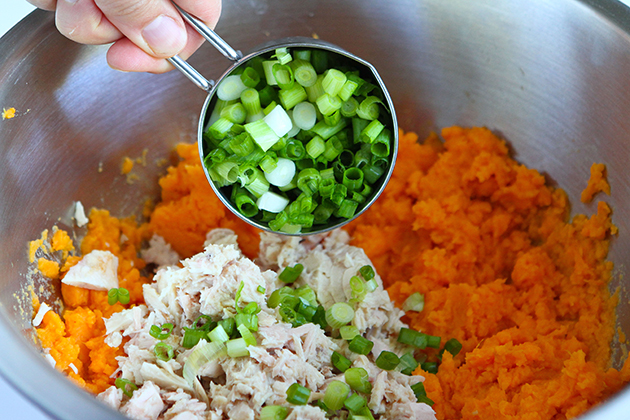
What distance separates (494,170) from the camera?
2438 mm

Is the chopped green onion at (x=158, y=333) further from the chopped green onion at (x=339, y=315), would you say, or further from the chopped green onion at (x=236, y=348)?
the chopped green onion at (x=339, y=315)

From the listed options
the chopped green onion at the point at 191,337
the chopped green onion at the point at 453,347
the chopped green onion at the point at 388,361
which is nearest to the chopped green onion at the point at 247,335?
the chopped green onion at the point at 191,337

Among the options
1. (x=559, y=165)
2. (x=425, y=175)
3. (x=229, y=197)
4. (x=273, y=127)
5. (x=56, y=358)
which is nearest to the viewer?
(x=56, y=358)

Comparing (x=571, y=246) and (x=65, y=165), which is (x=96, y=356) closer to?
(x=65, y=165)

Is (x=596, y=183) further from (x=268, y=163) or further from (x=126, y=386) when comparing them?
(x=126, y=386)

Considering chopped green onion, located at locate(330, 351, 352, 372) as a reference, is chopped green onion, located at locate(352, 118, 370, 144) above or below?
above

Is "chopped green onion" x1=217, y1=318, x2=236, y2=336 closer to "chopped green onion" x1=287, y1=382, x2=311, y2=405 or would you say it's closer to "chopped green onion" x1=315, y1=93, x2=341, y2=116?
"chopped green onion" x1=287, y1=382, x2=311, y2=405

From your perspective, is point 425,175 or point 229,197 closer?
point 229,197

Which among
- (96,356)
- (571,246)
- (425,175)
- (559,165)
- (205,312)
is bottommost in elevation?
(96,356)

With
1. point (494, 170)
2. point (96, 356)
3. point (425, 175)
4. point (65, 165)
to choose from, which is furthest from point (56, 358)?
point (494, 170)

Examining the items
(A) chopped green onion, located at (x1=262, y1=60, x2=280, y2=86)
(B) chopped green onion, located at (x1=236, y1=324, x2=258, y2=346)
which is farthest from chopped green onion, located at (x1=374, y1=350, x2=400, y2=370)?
(A) chopped green onion, located at (x1=262, y1=60, x2=280, y2=86)

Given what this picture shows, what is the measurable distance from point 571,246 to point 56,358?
2147 millimetres

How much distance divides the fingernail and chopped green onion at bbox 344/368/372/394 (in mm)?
1332

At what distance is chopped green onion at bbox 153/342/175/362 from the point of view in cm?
195
